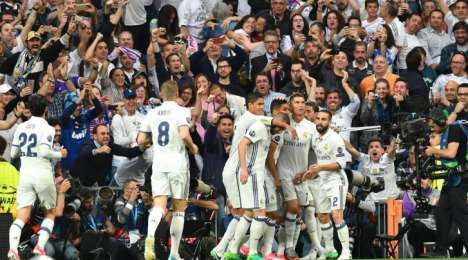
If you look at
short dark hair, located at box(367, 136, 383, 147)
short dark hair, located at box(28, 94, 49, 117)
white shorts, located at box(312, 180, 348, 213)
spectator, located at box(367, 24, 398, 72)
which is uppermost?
spectator, located at box(367, 24, 398, 72)

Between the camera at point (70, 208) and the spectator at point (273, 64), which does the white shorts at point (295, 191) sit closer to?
the camera at point (70, 208)

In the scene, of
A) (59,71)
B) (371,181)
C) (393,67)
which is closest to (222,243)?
(371,181)

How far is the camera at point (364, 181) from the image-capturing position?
24.5m

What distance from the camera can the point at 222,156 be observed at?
24969mm

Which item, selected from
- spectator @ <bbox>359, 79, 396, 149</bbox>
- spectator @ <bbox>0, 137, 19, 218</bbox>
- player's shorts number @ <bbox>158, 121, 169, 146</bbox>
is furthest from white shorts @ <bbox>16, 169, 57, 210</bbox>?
spectator @ <bbox>359, 79, 396, 149</bbox>

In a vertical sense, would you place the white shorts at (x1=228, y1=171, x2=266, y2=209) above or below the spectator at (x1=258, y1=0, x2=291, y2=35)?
below

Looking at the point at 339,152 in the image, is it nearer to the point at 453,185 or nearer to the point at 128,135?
the point at 453,185

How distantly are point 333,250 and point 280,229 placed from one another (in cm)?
83

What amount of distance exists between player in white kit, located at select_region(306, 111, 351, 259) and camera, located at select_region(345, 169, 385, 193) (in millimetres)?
426

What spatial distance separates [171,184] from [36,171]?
1.83m

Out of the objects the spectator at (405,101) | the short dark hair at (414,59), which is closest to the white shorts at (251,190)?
the spectator at (405,101)

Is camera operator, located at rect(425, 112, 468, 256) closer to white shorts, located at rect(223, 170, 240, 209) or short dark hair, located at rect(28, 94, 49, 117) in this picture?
white shorts, located at rect(223, 170, 240, 209)

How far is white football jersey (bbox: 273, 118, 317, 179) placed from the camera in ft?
77.9

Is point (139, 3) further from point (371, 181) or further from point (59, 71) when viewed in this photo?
point (371, 181)
